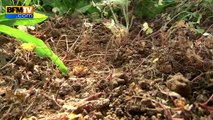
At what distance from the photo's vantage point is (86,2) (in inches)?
85.2

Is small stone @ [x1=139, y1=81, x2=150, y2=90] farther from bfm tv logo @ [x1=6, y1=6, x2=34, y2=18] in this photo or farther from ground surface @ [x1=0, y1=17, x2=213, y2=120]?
bfm tv logo @ [x1=6, y1=6, x2=34, y2=18]

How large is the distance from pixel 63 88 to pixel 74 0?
77 cm

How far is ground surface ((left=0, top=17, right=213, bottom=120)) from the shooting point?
4.52 ft

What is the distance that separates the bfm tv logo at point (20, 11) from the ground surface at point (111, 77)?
0.09 metres

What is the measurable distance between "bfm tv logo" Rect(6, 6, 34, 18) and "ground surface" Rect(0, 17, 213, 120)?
9 centimetres

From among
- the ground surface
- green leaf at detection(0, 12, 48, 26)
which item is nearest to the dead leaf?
the ground surface

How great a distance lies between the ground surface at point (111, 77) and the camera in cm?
138

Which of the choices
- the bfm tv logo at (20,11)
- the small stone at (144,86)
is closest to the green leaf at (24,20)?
the bfm tv logo at (20,11)

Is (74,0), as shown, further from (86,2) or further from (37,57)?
(37,57)

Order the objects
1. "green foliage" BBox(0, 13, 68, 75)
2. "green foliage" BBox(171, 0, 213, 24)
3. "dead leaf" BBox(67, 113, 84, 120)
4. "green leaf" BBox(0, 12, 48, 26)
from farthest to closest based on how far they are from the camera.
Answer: "green foliage" BBox(171, 0, 213, 24) < "green leaf" BBox(0, 12, 48, 26) < "green foliage" BBox(0, 13, 68, 75) < "dead leaf" BBox(67, 113, 84, 120)

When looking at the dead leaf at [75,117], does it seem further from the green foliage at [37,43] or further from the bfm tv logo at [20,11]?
the bfm tv logo at [20,11]

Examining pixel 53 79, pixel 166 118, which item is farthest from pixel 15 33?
pixel 166 118

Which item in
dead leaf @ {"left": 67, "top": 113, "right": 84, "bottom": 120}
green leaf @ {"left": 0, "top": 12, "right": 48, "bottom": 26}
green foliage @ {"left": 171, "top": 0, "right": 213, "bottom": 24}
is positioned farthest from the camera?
green foliage @ {"left": 171, "top": 0, "right": 213, "bottom": 24}

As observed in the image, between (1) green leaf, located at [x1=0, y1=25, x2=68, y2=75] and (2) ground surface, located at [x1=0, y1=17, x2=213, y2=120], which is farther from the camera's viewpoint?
(1) green leaf, located at [x1=0, y1=25, x2=68, y2=75]
